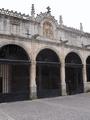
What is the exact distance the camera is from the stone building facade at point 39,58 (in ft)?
50.6

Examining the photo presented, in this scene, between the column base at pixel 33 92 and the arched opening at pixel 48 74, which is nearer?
the column base at pixel 33 92

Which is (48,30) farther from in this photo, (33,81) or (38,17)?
(33,81)

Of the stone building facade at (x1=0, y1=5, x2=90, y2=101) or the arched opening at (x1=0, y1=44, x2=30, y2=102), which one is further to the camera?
the stone building facade at (x1=0, y1=5, x2=90, y2=101)

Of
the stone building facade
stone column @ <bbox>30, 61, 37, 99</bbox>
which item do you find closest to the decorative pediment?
the stone building facade

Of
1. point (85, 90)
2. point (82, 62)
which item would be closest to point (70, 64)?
point (82, 62)

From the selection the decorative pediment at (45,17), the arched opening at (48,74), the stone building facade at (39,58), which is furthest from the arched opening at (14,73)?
the decorative pediment at (45,17)

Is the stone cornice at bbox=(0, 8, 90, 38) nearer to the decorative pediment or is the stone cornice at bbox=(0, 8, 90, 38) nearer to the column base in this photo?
the decorative pediment

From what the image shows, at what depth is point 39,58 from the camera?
Answer: 1728 cm

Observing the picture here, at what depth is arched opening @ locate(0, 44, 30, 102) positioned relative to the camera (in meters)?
15.0

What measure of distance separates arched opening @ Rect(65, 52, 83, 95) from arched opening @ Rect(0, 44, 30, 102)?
463 centimetres

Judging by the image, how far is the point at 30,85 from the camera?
52.5 ft

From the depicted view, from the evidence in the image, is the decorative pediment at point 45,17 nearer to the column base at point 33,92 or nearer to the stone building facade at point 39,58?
the stone building facade at point 39,58

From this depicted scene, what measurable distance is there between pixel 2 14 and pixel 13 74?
5.25m

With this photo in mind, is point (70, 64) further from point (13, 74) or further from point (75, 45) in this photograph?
point (13, 74)
